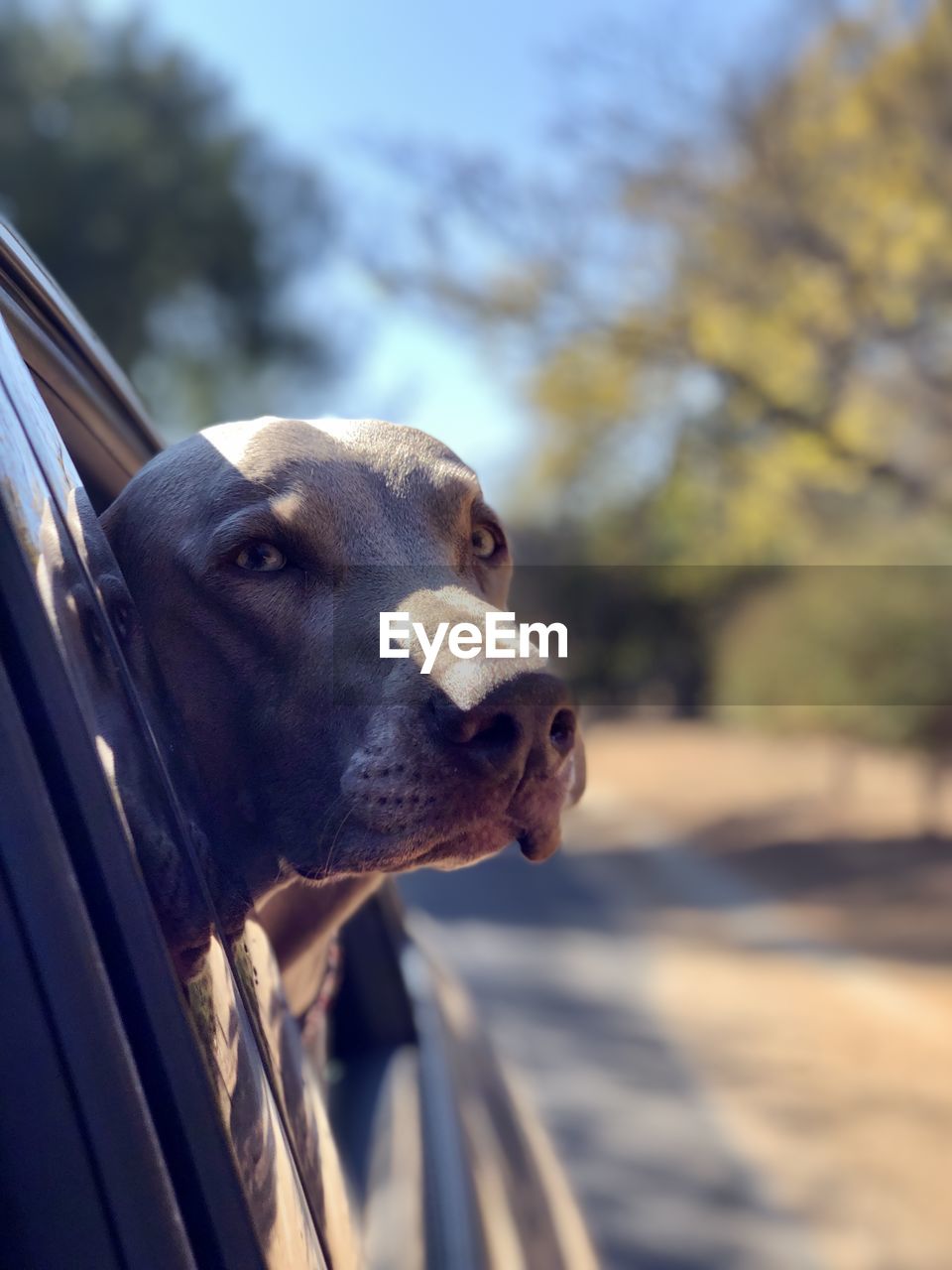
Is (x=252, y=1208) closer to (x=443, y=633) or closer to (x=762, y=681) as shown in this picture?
(x=443, y=633)

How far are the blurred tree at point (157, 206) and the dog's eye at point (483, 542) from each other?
14394mm

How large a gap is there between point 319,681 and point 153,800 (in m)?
0.26

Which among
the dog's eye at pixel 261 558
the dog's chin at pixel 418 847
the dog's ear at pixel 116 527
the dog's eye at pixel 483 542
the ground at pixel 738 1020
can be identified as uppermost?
the dog's ear at pixel 116 527

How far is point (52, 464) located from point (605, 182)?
14372 millimetres

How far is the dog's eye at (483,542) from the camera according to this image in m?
1.70

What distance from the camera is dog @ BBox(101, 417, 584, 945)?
1291mm

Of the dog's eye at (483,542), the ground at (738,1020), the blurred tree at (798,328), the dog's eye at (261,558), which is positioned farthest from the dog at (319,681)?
the blurred tree at (798,328)

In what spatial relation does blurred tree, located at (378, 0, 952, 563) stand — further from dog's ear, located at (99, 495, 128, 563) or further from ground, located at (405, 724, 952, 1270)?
dog's ear, located at (99, 495, 128, 563)

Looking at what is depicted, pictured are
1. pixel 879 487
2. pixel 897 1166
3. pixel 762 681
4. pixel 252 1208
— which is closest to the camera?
pixel 252 1208

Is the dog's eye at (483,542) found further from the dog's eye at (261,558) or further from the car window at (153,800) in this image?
the car window at (153,800)

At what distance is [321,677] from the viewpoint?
1.38m

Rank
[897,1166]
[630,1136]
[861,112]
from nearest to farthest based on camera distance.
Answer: [897,1166] < [630,1136] < [861,112]

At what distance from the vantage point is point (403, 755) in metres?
1.29

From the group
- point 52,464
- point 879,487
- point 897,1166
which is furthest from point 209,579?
point 879,487
